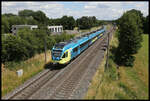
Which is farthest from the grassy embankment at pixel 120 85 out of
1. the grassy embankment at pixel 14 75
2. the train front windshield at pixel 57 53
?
the grassy embankment at pixel 14 75

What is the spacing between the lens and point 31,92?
57.2 ft

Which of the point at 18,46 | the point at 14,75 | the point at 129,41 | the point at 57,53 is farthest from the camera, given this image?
the point at 129,41

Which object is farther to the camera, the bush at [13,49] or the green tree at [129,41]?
the green tree at [129,41]

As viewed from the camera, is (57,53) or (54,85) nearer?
(54,85)

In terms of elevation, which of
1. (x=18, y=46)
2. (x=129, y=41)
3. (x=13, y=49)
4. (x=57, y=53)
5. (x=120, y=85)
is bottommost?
(x=120, y=85)

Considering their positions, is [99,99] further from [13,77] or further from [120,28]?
[120,28]

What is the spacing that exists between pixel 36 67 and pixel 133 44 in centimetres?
2275

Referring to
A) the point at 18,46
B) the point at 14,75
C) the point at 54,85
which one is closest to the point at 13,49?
the point at 18,46

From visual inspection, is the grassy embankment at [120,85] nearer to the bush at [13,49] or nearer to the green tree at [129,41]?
the green tree at [129,41]

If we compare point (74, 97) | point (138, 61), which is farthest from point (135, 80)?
point (74, 97)

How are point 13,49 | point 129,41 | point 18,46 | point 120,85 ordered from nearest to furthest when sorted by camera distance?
point 120,85
point 13,49
point 18,46
point 129,41

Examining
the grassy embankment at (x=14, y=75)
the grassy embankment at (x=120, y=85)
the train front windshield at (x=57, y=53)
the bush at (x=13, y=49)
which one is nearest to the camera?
the grassy embankment at (x=120, y=85)

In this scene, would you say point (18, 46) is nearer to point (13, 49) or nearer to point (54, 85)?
point (13, 49)

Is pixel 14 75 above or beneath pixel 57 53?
beneath
